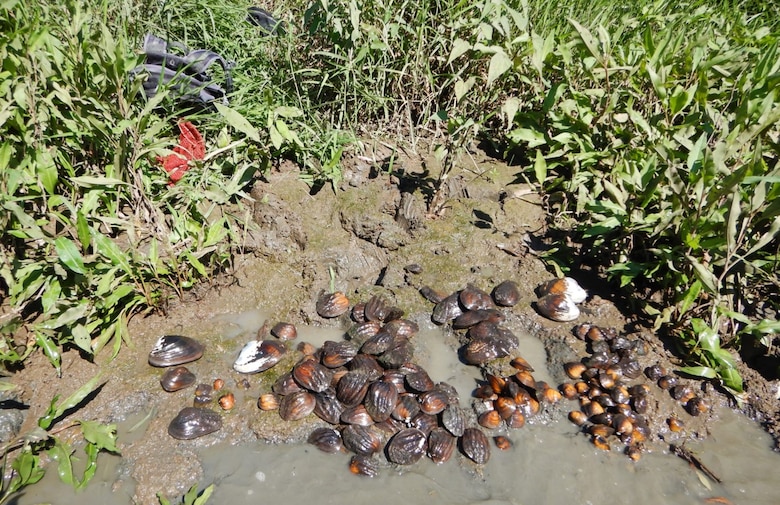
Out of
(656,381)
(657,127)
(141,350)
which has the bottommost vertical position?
(141,350)

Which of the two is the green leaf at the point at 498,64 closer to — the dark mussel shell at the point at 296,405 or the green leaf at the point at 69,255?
the dark mussel shell at the point at 296,405

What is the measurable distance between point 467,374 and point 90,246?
218cm

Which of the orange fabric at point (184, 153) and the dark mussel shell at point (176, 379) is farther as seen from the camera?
the orange fabric at point (184, 153)

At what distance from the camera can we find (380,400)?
2.70 meters

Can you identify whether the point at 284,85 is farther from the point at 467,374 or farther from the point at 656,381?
the point at 656,381

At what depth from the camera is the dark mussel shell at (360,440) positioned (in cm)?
254

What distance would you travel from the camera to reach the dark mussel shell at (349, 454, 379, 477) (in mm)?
2461

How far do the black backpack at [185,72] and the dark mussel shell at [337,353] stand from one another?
2013 mm

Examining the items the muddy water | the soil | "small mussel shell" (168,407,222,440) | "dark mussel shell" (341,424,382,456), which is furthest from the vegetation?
"dark mussel shell" (341,424,382,456)

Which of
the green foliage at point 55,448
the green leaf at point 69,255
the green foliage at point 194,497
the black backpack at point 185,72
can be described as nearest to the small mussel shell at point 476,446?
the green foliage at point 194,497

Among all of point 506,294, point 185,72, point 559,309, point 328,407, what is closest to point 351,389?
point 328,407

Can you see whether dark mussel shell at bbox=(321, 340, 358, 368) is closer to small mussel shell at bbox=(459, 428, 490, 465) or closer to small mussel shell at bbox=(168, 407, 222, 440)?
small mussel shell at bbox=(168, 407, 222, 440)

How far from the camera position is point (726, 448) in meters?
2.68

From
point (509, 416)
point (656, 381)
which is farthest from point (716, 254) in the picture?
point (509, 416)
